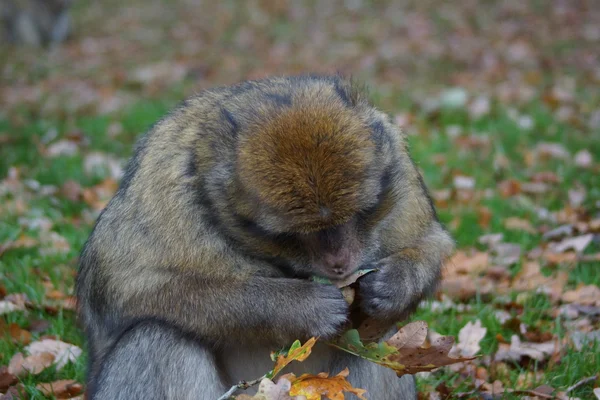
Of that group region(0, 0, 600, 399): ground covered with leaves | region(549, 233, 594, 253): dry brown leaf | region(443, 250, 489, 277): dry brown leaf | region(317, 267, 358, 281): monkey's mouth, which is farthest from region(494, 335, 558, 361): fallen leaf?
region(317, 267, 358, 281): monkey's mouth

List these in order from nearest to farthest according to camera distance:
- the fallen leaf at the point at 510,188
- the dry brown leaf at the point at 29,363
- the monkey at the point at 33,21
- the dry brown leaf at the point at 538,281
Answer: the dry brown leaf at the point at 29,363 → the dry brown leaf at the point at 538,281 → the fallen leaf at the point at 510,188 → the monkey at the point at 33,21

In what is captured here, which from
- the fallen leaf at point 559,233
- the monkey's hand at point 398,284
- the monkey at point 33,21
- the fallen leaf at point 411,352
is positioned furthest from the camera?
the monkey at point 33,21

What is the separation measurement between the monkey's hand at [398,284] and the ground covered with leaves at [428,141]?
A: 423mm

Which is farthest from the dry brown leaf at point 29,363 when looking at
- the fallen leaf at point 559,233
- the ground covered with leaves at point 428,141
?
the fallen leaf at point 559,233

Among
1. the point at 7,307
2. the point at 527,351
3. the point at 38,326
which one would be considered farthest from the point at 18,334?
the point at 527,351

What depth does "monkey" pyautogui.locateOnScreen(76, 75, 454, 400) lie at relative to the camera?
9.77 feet

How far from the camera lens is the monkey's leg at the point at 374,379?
3570 millimetres

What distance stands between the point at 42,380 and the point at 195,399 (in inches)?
49.4

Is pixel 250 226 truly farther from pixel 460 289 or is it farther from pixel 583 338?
pixel 460 289

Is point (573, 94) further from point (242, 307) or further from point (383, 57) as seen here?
point (242, 307)

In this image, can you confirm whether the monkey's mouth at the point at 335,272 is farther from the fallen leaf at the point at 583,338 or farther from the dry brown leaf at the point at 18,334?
the dry brown leaf at the point at 18,334

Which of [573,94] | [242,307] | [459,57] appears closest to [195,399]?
[242,307]

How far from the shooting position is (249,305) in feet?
10.7

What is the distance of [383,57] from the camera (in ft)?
44.2
